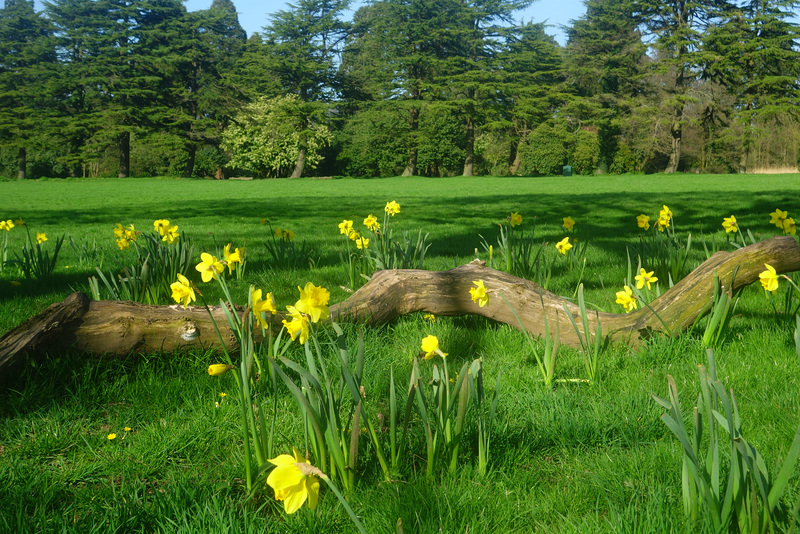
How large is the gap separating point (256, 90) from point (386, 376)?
124ft

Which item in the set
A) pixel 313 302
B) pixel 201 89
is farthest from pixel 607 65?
pixel 313 302

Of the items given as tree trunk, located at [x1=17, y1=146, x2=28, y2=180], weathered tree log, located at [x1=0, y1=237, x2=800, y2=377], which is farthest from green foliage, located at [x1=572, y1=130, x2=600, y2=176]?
tree trunk, located at [x1=17, y1=146, x2=28, y2=180]

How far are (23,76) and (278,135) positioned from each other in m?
18.9

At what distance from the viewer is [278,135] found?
32719 millimetres

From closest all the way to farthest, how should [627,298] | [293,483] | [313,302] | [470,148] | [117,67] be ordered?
[293,483] → [313,302] → [627,298] → [117,67] → [470,148]

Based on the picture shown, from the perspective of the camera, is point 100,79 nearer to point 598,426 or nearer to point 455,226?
point 455,226

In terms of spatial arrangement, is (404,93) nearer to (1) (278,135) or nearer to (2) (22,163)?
(1) (278,135)

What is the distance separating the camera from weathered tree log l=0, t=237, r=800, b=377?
2.02 meters

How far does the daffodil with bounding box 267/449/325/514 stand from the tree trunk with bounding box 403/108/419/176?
34.0 metres

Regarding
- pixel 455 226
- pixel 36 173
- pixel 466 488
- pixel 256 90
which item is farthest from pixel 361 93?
pixel 466 488

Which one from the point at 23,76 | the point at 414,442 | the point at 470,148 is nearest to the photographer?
the point at 414,442

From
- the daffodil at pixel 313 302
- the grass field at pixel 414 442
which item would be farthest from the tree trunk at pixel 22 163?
the daffodil at pixel 313 302

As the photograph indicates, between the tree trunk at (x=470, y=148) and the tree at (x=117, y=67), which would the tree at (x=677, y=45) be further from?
the tree at (x=117, y=67)

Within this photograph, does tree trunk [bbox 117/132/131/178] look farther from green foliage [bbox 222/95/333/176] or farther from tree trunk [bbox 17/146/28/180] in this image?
green foliage [bbox 222/95/333/176]
